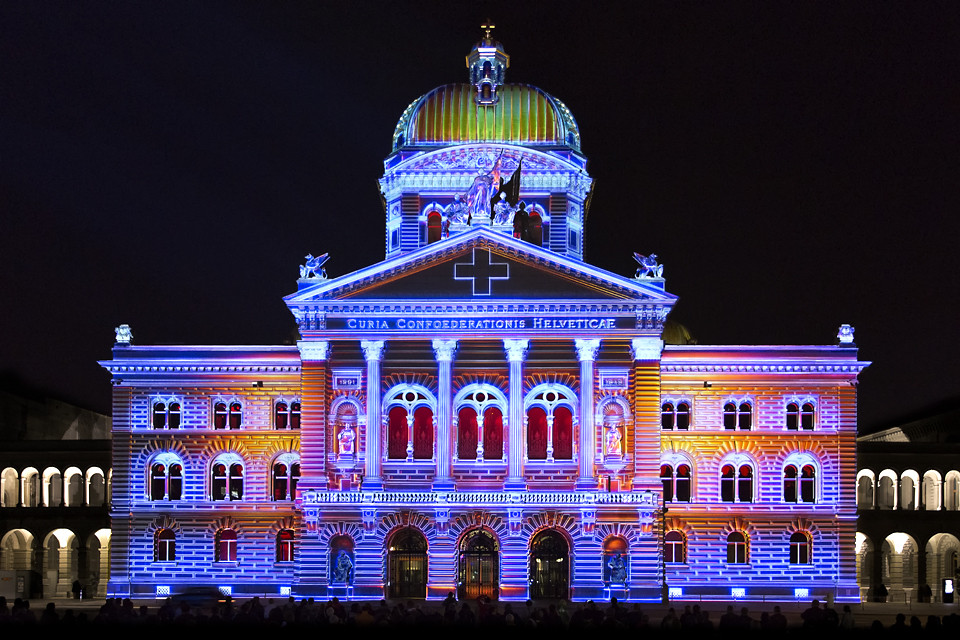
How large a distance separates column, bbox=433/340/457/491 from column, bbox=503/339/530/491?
2.86m

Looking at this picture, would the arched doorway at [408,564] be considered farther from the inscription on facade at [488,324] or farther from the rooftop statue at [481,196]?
the rooftop statue at [481,196]

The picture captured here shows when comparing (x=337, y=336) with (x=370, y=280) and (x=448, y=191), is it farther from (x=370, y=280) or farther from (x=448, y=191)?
(x=448, y=191)

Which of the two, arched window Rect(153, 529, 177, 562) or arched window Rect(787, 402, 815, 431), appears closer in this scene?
arched window Rect(153, 529, 177, 562)

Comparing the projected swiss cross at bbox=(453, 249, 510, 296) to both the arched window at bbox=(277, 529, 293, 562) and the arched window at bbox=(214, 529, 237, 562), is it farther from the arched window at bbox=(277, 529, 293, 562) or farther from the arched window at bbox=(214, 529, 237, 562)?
the arched window at bbox=(214, 529, 237, 562)

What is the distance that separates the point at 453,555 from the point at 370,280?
14.4 meters

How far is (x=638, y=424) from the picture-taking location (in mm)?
73000

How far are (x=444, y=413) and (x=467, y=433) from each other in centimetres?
187

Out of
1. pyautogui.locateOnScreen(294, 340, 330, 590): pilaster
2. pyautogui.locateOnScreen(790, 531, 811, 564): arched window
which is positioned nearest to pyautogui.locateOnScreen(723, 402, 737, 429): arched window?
pyautogui.locateOnScreen(790, 531, 811, 564): arched window

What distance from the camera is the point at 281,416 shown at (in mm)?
78750

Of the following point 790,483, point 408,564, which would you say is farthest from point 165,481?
point 790,483

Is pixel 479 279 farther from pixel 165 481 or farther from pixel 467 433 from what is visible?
pixel 165 481

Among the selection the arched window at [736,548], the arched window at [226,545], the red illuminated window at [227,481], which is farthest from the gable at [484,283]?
the arched window at [226,545]

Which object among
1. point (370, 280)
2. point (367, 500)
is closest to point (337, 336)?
point (370, 280)

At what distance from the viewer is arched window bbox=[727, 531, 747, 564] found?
77250 mm
